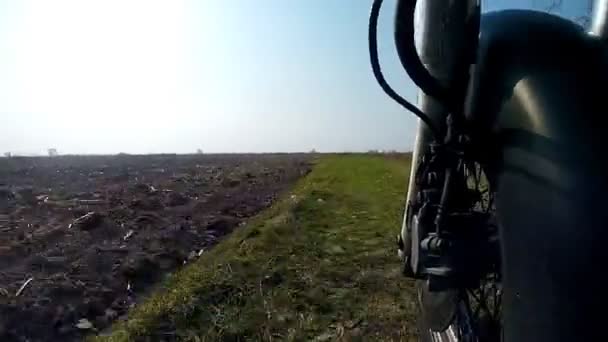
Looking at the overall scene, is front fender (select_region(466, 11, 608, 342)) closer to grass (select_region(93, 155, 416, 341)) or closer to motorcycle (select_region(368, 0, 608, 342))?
motorcycle (select_region(368, 0, 608, 342))

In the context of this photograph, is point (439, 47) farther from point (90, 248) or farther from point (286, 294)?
point (90, 248)

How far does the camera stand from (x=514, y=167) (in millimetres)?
1217

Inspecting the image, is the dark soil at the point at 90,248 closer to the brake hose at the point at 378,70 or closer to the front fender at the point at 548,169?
the brake hose at the point at 378,70

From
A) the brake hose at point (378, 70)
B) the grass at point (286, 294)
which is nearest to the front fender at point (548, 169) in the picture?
the brake hose at point (378, 70)

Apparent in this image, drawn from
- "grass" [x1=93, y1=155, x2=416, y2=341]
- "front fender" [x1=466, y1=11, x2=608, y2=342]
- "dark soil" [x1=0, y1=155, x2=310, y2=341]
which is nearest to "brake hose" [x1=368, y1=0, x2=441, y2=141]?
"front fender" [x1=466, y1=11, x2=608, y2=342]

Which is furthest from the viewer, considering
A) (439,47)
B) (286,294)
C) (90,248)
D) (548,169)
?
(90,248)

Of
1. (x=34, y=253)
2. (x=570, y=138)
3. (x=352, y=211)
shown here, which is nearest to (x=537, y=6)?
(x=570, y=138)

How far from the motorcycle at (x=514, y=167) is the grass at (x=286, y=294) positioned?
7.00ft

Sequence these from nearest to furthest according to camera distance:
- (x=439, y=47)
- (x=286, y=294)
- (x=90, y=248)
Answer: (x=439, y=47) → (x=286, y=294) → (x=90, y=248)

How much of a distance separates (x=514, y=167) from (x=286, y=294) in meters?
3.52

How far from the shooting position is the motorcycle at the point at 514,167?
105cm

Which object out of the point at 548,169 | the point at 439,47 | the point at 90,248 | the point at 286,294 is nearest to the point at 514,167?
the point at 548,169

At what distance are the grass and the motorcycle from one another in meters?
2.13

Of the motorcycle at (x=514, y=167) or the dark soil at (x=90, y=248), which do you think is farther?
the dark soil at (x=90, y=248)
